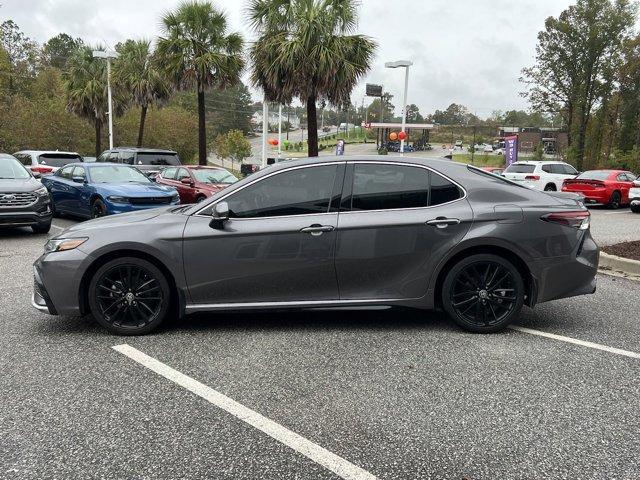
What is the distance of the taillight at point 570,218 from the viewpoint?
466 centimetres

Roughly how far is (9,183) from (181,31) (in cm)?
1414

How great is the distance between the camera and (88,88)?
32.6 meters

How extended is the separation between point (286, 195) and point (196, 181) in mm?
9306

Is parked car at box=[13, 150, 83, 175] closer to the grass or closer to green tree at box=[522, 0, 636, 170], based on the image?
green tree at box=[522, 0, 636, 170]

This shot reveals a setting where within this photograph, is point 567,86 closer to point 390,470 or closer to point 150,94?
point 150,94

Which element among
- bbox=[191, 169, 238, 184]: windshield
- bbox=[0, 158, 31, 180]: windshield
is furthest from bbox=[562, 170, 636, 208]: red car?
bbox=[0, 158, 31, 180]: windshield

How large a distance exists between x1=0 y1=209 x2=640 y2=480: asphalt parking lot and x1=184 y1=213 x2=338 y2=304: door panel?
0.43 m

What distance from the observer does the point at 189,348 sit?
14.3ft

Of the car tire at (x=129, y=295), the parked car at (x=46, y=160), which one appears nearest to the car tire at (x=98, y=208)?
the car tire at (x=129, y=295)

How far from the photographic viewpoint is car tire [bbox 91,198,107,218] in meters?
11.0

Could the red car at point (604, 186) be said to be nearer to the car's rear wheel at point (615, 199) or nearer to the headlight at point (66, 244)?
the car's rear wheel at point (615, 199)

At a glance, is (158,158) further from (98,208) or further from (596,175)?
(596,175)

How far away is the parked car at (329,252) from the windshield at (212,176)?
9.07m

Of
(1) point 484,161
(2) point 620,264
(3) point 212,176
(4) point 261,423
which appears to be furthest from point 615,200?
(1) point 484,161
